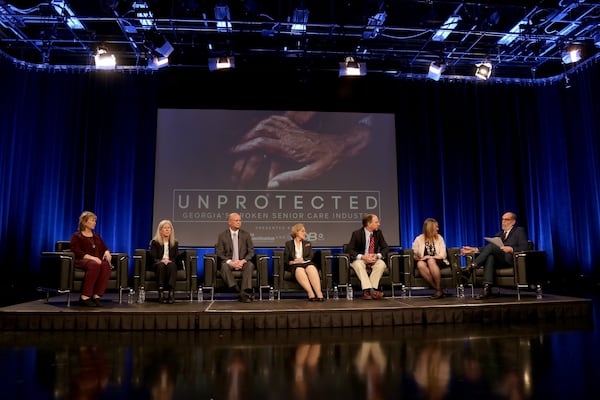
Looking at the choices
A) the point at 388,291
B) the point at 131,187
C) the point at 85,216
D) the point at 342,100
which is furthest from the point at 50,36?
the point at 388,291

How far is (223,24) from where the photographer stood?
6.18 meters

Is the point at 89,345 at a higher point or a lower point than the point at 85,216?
lower

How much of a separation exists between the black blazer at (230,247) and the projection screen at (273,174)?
1.53 metres

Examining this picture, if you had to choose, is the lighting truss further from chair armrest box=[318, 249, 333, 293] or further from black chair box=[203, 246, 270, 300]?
chair armrest box=[318, 249, 333, 293]

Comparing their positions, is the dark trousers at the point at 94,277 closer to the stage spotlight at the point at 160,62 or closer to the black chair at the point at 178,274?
the black chair at the point at 178,274

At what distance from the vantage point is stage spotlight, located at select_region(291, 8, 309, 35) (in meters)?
5.82

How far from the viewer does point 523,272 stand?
14.9 feet

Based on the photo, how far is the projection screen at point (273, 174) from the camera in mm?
6551

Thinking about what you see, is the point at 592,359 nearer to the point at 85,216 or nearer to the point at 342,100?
the point at 85,216

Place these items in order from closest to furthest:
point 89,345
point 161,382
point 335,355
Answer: point 161,382
point 335,355
point 89,345

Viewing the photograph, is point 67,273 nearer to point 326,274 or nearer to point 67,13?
point 326,274

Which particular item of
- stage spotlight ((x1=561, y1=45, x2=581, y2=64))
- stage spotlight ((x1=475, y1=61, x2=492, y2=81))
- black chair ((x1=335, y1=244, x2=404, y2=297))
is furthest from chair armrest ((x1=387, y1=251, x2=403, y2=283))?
stage spotlight ((x1=561, y1=45, x2=581, y2=64))

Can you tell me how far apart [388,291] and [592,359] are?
363 centimetres

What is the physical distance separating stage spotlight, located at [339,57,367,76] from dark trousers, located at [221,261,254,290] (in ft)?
10.9
